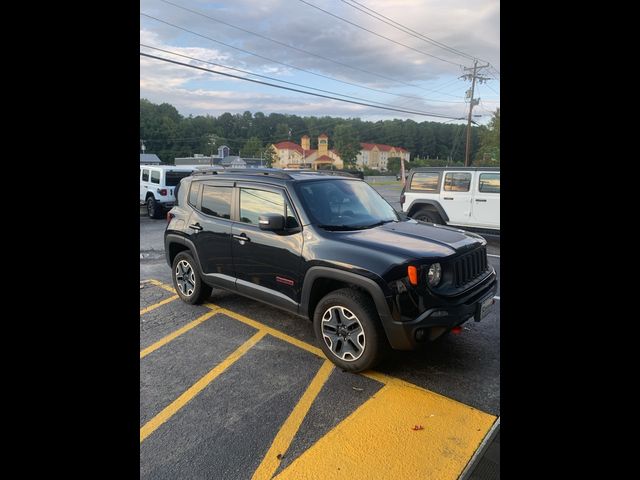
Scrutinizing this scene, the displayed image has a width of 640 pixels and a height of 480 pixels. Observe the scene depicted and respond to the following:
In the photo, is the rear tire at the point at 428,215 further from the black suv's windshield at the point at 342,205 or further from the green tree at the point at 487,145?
the green tree at the point at 487,145

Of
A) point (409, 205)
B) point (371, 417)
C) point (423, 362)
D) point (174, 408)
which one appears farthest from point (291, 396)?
point (409, 205)

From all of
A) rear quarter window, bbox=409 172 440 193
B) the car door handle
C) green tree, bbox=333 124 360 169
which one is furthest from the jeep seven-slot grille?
green tree, bbox=333 124 360 169

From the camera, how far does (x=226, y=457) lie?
264 cm

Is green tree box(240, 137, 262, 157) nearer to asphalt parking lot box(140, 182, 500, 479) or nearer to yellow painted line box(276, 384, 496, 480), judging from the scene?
asphalt parking lot box(140, 182, 500, 479)

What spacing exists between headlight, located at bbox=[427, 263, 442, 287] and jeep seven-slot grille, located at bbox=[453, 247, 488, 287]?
20cm

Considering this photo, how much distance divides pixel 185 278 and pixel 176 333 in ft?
3.47

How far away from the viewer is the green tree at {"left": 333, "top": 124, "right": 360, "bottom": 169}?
286ft

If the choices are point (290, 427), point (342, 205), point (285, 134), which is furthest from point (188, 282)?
point (285, 134)

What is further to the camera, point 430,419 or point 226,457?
point 430,419

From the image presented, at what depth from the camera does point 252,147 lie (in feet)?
257

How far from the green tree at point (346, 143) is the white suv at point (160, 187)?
73.4 metres
